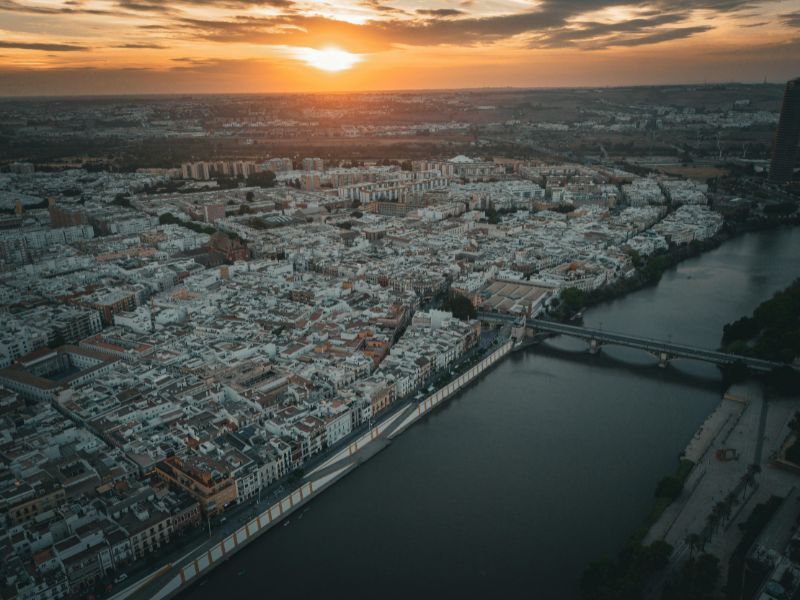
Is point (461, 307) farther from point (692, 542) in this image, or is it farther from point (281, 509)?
point (692, 542)

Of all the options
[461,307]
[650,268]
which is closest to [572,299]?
[461,307]

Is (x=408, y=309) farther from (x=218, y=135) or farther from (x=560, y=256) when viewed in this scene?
(x=218, y=135)

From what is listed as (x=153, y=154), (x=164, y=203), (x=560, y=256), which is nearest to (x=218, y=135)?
(x=153, y=154)

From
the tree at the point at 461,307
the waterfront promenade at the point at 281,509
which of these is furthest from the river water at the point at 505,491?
the tree at the point at 461,307

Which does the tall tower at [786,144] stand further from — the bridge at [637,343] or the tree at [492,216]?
the bridge at [637,343]

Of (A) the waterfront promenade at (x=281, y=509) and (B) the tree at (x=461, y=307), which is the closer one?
(A) the waterfront promenade at (x=281, y=509)

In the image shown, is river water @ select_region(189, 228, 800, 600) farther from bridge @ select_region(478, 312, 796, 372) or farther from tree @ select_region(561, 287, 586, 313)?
tree @ select_region(561, 287, 586, 313)

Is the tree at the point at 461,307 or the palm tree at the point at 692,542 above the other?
the tree at the point at 461,307
